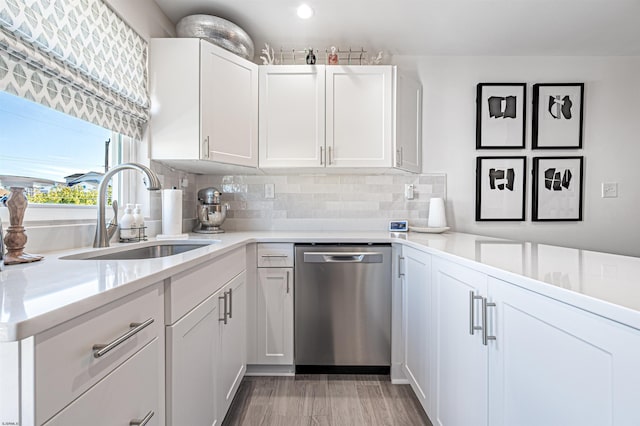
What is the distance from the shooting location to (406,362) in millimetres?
2002

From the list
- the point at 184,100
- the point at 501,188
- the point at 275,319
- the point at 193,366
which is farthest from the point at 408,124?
the point at 193,366

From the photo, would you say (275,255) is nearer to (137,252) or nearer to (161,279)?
(137,252)

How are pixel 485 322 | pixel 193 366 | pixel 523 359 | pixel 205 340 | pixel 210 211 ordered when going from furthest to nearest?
pixel 210 211 < pixel 205 340 < pixel 193 366 < pixel 485 322 < pixel 523 359

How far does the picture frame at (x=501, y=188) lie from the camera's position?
8.87ft

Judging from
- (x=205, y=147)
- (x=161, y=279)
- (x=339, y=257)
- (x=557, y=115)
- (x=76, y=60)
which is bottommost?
(x=339, y=257)

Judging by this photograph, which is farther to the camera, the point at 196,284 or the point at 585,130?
the point at 585,130

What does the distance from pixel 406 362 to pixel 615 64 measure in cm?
293

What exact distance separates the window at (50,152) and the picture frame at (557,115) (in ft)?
10.0

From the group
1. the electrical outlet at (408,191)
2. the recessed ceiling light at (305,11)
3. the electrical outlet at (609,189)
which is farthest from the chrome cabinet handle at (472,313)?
the electrical outlet at (609,189)

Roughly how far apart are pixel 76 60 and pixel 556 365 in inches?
75.1

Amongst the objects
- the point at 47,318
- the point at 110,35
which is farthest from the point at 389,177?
the point at 47,318

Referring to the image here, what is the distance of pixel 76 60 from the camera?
53.4 inches

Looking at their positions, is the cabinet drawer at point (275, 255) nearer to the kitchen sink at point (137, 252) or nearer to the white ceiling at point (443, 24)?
the kitchen sink at point (137, 252)

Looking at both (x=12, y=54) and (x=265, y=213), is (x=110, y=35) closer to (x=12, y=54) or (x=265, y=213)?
(x=12, y=54)
